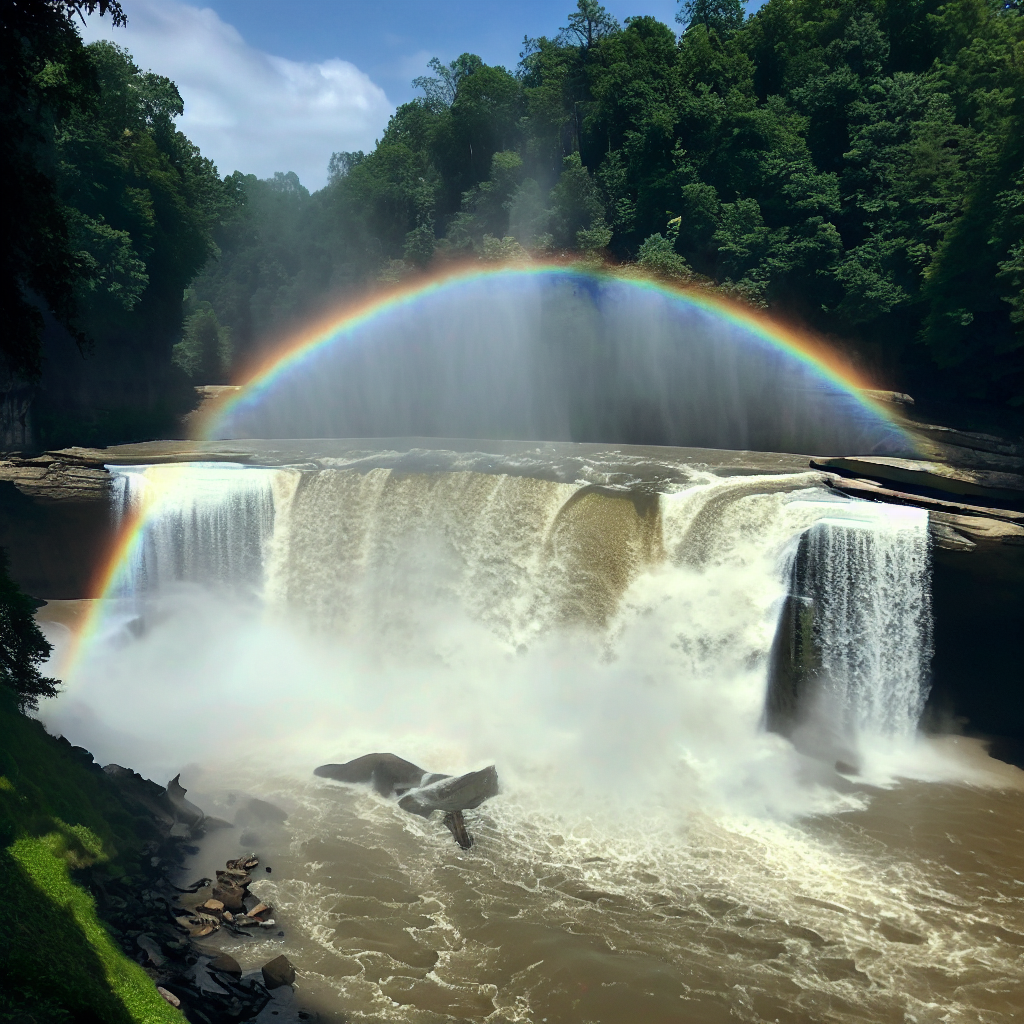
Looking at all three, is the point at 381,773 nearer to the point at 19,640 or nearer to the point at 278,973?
the point at 278,973

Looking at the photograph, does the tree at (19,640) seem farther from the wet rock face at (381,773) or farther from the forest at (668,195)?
the forest at (668,195)

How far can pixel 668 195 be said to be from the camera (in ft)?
116

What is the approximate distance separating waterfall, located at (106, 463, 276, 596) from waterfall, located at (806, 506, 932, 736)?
12.8m

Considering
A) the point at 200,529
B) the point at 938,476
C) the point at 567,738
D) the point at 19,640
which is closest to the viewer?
the point at 19,640

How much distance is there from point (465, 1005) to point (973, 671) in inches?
454

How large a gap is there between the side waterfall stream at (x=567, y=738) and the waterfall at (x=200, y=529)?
73mm

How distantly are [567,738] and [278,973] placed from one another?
7327 millimetres

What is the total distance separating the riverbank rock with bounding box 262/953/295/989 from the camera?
941cm

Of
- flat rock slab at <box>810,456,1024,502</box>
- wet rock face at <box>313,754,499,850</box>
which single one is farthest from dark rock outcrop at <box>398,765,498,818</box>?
flat rock slab at <box>810,456,1024,502</box>

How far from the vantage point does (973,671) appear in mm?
15922

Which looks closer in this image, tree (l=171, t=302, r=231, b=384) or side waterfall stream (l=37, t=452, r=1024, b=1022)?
side waterfall stream (l=37, t=452, r=1024, b=1022)

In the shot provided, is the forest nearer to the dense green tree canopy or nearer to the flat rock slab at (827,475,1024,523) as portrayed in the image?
the dense green tree canopy

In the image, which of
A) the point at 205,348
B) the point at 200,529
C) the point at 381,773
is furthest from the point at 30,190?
the point at 205,348

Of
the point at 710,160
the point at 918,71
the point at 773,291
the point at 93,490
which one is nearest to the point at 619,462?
the point at 773,291
